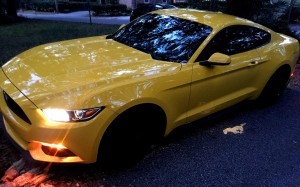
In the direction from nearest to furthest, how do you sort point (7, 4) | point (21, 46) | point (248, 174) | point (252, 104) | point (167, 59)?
1. point (248, 174)
2. point (167, 59)
3. point (252, 104)
4. point (21, 46)
5. point (7, 4)

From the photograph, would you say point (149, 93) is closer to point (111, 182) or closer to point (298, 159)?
point (111, 182)

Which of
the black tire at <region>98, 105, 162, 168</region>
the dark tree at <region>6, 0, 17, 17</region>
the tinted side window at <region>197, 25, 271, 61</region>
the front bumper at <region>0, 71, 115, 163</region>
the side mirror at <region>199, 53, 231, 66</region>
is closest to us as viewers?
the front bumper at <region>0, 71, 115, 163</region>


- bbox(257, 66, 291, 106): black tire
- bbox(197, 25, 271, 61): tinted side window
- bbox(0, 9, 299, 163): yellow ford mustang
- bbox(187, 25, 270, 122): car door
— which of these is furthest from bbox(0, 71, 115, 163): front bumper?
bbox(257, 66, 291, 106): black tire

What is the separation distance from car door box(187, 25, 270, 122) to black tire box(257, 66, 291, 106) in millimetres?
511

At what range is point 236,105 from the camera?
14.4 feet

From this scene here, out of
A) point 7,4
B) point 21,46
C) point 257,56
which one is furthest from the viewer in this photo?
point 7,4

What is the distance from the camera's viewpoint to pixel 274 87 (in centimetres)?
500

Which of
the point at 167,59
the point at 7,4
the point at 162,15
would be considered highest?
the point at 162,15

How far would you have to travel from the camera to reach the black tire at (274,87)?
15.9 feet

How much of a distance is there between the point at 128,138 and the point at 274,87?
2.98 metres

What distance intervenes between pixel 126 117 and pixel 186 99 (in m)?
0.83

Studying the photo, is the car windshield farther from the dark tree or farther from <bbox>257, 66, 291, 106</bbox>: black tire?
the dark tree

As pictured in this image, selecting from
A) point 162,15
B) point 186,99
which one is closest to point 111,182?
point 186,99

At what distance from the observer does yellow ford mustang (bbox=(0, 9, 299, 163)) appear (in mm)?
2676
